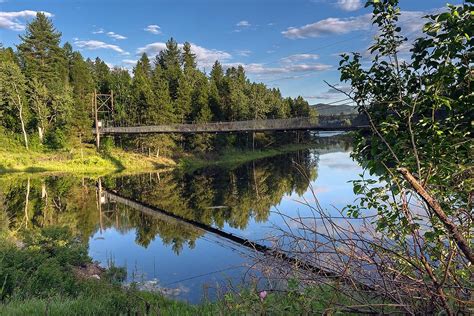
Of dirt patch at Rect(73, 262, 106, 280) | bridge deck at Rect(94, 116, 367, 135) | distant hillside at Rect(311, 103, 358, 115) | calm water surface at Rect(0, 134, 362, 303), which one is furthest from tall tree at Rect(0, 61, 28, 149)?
dirt patch at Rect(73, 262, 106, 280)

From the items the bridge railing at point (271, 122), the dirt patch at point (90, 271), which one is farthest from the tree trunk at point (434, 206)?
the bridge railing at point (271, 122)

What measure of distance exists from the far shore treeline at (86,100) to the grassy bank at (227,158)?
1.43 m

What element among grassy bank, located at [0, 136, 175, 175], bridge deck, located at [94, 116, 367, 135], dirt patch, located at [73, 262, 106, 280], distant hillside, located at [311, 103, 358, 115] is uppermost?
distant hillside, located at [311, 103, 358, 115]

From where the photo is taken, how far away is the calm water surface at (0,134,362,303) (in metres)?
11.0

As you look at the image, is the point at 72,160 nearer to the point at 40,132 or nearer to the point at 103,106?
the point at 40,132

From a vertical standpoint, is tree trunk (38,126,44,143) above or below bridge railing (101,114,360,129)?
below

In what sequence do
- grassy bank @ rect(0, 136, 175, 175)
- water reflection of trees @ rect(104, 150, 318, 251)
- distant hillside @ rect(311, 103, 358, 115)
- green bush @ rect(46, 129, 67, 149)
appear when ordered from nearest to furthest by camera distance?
1. distant hillside @ rect(311, 103, 358, 115)
2. water reflection of trees @ rect(104, 150, 318, 251)
3. grassy bank @ rect(0, 136, 175, 175)
4. green bush @ rect(46, 129, 67, 149)

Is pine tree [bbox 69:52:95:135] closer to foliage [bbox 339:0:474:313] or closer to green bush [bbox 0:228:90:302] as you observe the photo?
green bush [bbox 0:228:90:302]

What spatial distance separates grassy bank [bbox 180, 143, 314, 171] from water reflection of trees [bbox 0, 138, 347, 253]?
982 cm

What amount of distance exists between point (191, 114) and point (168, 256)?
39.5m

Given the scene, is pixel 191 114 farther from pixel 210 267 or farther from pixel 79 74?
pixel 210 267

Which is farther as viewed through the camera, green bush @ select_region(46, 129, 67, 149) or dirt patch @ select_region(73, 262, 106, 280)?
green bush @ select_region(46, 129, 67, 149)

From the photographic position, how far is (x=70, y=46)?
227 ft

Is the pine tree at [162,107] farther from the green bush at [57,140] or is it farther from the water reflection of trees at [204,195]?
the green bush at [57,140]
